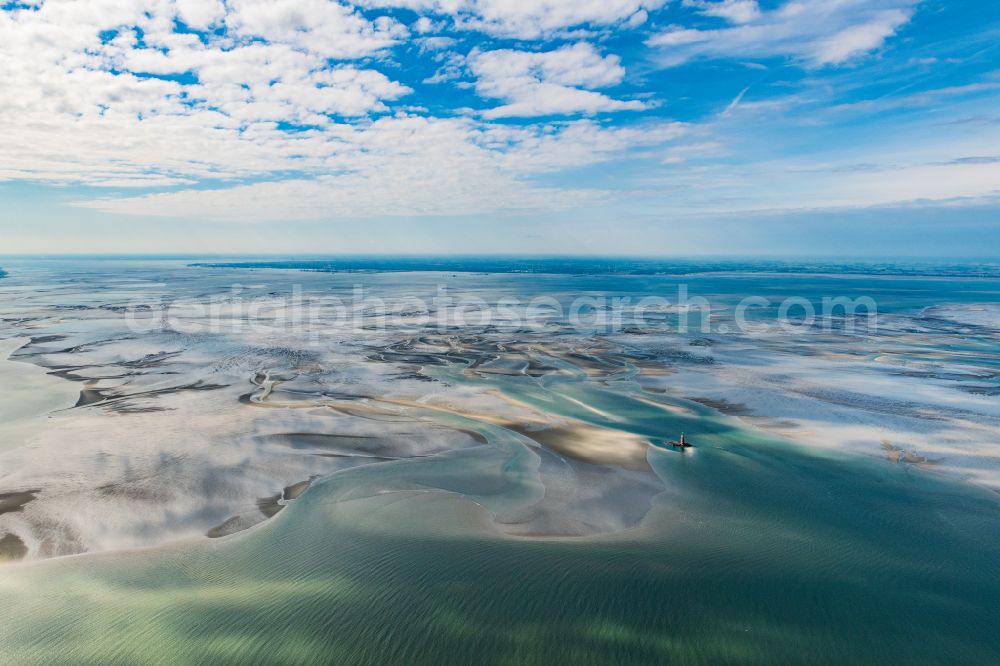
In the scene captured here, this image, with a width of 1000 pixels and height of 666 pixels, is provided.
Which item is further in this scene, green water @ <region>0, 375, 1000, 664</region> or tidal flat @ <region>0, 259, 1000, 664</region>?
tidal flat @ <region>0, 259, 1000, 664</region>

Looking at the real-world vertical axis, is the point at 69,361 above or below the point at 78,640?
above

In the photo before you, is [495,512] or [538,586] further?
[495,512]

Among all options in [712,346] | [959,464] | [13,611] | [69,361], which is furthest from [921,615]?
[69,361]

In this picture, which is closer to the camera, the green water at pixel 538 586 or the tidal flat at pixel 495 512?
the green water at pixel 538 586

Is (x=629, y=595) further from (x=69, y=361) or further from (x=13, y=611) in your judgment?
(x=69, y=361)
